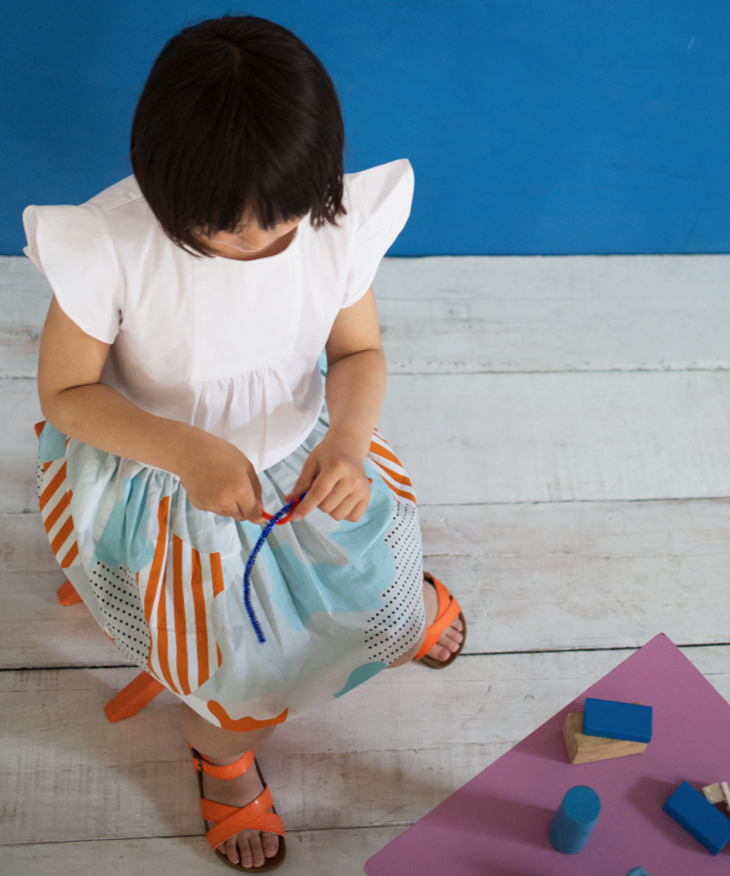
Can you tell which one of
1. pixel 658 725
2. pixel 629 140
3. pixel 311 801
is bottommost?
pixel 311 801

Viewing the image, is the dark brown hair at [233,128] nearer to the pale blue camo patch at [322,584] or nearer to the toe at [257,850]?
the pale blue camo patch at [322,584]

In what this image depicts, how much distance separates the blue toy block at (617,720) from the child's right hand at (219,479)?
1.12 ft

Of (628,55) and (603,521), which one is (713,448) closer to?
(603,521)

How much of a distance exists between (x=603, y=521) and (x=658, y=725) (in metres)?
0.49

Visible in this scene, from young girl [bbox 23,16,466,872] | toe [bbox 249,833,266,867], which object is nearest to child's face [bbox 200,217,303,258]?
young girl [bbox 23,16,466,872]

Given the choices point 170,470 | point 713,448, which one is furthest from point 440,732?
point 713,448

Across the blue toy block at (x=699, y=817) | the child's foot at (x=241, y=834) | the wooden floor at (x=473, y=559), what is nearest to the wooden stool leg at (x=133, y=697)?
the wooden floor at (x=473, y=559)

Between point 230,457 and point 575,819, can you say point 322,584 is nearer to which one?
point 230,457

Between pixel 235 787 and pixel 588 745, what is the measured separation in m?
0.43

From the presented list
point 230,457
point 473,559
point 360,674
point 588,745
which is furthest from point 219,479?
point 473,559

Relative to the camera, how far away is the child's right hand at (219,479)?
688 mm

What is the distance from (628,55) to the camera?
1.09m

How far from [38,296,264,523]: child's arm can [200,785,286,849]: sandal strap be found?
39 centimetres

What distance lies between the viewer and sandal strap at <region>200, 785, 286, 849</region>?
0.90 meters
